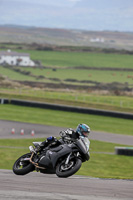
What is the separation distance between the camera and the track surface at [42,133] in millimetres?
39062

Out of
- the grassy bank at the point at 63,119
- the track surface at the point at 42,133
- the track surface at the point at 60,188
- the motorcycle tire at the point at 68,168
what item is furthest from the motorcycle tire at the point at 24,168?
the grassy bank at the point at 63,119

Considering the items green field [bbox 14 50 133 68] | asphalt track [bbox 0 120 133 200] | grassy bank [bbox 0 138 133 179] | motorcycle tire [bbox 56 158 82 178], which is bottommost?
green field [bbox 14 50 133 68]

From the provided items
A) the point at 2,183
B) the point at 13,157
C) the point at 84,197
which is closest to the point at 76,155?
the point at 84,197

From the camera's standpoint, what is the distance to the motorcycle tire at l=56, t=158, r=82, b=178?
1433 cm

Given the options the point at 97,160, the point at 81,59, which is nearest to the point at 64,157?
the point at 97,160

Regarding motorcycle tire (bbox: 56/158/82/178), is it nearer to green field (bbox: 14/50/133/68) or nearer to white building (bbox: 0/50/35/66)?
green field (bbox: 14/50/133/68)

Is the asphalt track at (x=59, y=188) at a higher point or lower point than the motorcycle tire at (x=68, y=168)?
lower

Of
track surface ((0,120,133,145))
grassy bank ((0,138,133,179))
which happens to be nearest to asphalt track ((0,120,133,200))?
grassy bank ((0,138,133,179))

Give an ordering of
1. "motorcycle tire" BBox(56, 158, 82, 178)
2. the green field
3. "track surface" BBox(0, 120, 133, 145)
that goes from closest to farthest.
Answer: "motorcycle tire" BBox(56, 158, 82, 178)
"track surface" BBox(0, 120, 133, 145)
the green field

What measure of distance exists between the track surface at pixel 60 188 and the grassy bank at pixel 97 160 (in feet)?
16.1

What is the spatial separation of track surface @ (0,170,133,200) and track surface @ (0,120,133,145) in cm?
1988

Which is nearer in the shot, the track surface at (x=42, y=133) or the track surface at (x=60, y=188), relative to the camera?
the track surface at (x=60, y=188)

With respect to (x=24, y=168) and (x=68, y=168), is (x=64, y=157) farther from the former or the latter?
(x=24, y=168)

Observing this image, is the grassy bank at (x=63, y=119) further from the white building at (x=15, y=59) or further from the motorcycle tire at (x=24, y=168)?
the white building at (x=15, y=59)
